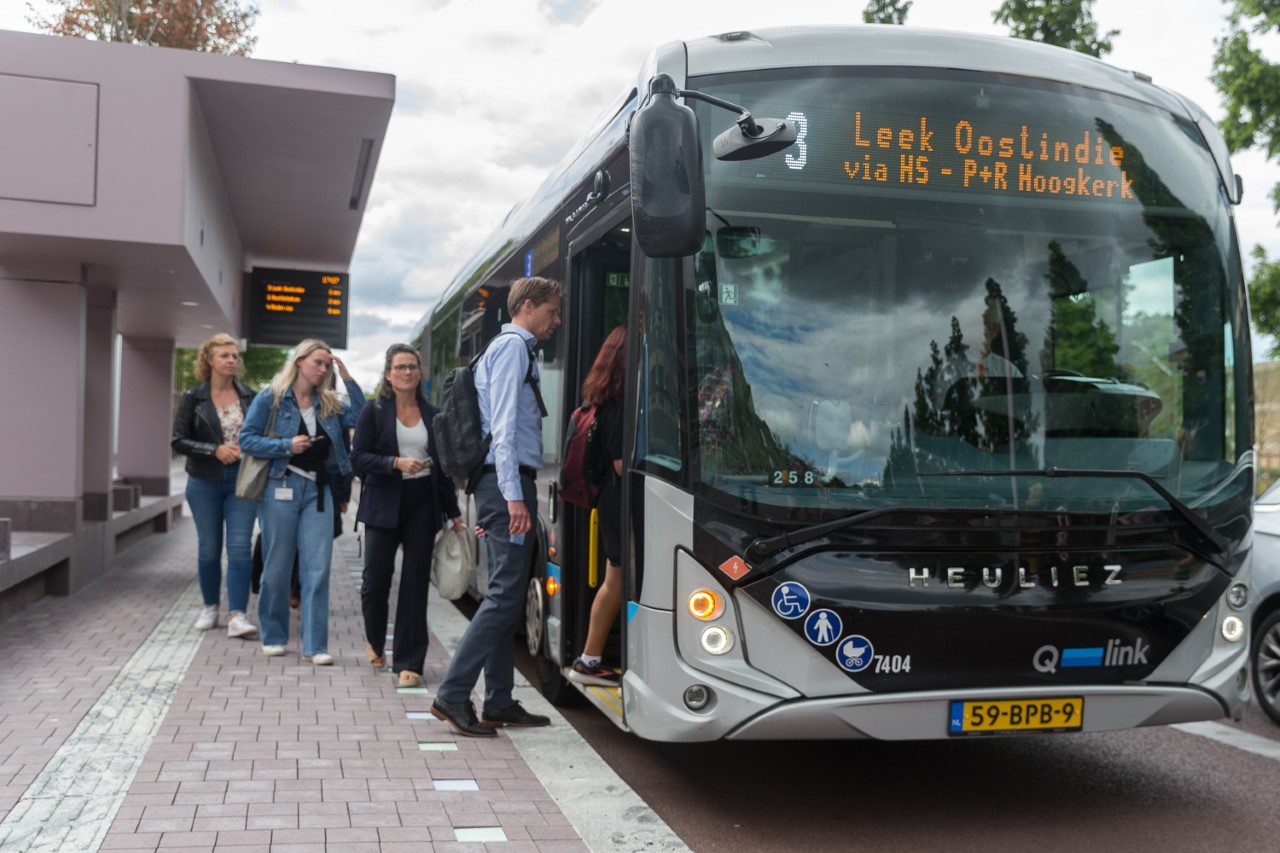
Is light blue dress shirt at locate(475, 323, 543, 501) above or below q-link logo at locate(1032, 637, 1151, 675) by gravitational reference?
above

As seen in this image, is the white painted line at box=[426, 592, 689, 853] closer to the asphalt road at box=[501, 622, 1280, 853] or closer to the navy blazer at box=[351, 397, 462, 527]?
the asphalt road at box=[501, 622, 1280, 853]

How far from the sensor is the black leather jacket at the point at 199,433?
8.80 m

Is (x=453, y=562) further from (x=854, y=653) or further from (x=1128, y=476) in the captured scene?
(x=1128, y=476)

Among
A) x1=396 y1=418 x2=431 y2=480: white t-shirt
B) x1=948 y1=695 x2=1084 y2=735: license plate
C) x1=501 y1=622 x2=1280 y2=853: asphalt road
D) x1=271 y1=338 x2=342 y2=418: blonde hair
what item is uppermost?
x1=271 y1=338 x2=342 y2=418: blonde hair

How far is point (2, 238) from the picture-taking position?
1036 cm

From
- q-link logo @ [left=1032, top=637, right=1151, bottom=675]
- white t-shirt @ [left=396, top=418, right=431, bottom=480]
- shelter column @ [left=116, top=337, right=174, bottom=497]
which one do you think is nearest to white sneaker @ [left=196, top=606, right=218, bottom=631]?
white t-shirt @ [left=396, top=418, right=431, bottom=480]

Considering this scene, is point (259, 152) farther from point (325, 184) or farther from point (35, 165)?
point (35, 165)

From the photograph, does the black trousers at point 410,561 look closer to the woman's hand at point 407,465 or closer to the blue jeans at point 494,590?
the woman's hand at point 407,465

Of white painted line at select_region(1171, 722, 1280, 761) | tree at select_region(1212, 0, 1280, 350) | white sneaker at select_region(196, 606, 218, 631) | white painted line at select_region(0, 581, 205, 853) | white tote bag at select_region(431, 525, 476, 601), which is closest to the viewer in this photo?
white painted line at select_region(0, 581, 205, 853)

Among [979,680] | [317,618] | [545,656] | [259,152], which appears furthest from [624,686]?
[259,152]

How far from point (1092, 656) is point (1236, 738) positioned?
94.1 inches

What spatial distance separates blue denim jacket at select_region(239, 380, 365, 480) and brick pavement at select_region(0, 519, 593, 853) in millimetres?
1190

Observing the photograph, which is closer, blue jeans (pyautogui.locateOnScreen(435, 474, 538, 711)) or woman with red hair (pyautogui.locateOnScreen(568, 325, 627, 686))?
woman with red hair (pyautogui.locateOnScreen(568, 325, 627, 686))

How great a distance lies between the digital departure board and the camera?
2106 centimetres
